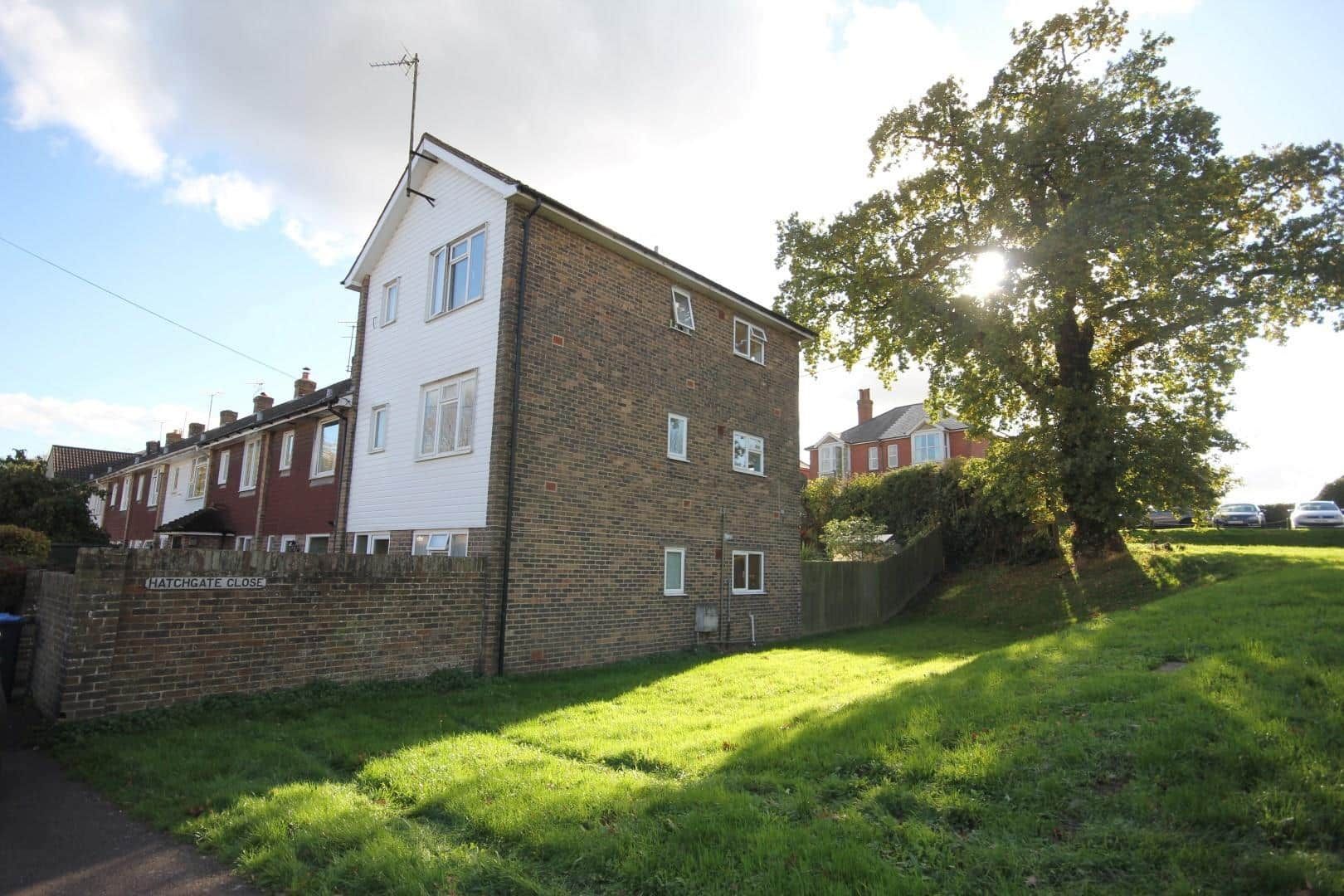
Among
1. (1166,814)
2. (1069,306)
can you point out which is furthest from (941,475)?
(1166,814)

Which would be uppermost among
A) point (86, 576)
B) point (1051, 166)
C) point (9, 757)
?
point (1051, 166)

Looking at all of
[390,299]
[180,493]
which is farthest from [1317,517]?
[180,493]

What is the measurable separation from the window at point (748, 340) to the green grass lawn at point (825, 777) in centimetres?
961

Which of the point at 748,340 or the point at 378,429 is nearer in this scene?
the point at 378,429

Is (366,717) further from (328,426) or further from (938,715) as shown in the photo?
(328,426)

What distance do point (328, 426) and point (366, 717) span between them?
11.6m

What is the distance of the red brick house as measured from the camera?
1670 inches

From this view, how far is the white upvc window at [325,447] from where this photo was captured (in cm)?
1786

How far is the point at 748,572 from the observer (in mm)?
16734

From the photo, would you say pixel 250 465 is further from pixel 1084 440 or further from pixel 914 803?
pixel 1084 440

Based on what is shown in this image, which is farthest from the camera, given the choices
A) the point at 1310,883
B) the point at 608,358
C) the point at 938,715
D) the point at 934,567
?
the point at 934,567

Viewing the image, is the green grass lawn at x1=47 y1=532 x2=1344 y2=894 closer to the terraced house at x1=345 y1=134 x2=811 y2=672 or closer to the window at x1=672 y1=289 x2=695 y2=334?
the terraced house at x1=345 y1=134 x2=811 y2=672

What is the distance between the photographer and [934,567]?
2506 centimetres

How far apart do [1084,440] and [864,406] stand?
3328 centimetres
